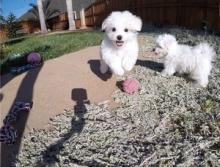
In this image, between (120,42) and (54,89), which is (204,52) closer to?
(120,42)

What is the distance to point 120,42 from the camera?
19.9 feet

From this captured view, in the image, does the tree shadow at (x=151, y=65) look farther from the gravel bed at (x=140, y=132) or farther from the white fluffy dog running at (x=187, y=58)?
the gravel bed at (x=140, y=132)

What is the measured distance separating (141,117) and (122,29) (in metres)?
1.73

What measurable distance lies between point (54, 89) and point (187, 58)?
2.25m

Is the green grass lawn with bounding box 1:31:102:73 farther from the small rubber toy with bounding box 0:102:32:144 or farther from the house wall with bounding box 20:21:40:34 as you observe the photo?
the house wall with bounding box 20:21:40:34

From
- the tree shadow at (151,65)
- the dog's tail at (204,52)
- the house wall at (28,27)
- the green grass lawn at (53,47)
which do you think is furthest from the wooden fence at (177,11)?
the house wall at (28,27)

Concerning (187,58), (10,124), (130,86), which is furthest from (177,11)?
(10,124)

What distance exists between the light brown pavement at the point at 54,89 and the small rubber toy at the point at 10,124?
4.4 inches

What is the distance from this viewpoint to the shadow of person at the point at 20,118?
470cm

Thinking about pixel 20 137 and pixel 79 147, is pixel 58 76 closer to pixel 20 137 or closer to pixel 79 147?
pixel 20 137

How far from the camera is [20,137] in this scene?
5.11 m

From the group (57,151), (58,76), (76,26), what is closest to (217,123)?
(57,151)

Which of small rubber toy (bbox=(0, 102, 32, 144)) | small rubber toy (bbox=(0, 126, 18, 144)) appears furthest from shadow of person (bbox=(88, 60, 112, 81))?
small rubber toy (bbox=(0, 126, 18, 144))

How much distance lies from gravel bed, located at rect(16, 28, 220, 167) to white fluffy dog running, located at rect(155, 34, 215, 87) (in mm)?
205
